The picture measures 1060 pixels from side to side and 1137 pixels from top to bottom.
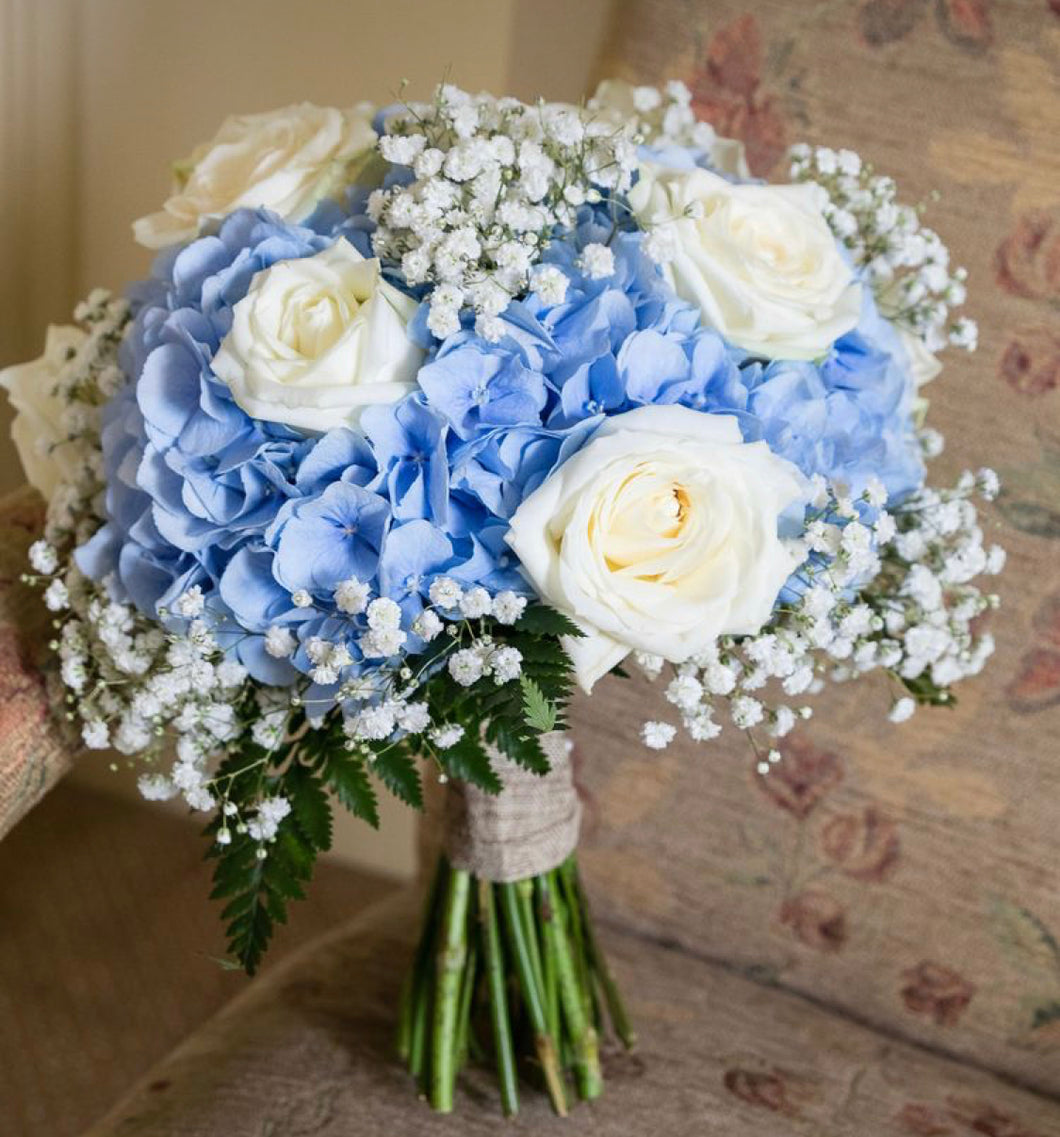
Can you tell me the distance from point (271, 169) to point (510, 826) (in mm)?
400

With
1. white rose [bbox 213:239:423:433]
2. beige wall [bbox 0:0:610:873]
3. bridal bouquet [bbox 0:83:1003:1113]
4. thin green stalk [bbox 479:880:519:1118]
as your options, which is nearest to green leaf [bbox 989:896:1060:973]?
bridal bouquet [bbox 0:83:1003:1113]

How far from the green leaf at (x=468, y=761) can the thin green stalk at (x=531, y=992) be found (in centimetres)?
20

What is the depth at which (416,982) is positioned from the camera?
87 centimetres

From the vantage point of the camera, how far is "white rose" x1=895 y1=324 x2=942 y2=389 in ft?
2.60

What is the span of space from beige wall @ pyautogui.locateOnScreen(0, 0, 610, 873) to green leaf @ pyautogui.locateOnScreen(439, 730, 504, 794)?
88 cm

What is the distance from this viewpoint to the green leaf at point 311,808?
675 mm

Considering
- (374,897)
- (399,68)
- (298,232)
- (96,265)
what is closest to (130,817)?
(374,897)

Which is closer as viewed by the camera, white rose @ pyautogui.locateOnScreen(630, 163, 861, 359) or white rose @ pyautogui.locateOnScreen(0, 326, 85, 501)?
white rose @ pyautogui.locateOnScreen(630, 163, 861, 359)

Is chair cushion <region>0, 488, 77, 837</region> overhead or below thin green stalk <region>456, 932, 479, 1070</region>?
overhead

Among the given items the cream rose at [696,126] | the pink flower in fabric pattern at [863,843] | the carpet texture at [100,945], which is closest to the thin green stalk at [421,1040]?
the pink flower in fabric pattern at [863,843]

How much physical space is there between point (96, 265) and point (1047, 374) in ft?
3.96

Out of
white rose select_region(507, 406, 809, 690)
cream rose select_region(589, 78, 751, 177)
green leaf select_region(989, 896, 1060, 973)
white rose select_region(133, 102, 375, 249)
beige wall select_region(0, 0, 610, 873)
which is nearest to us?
white rose select_region(507, 406, 809, 690)

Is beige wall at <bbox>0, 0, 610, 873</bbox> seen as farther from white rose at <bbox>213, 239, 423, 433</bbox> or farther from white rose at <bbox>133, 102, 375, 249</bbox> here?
white rose at <bbox>213, 239, 423, 433</bbox>

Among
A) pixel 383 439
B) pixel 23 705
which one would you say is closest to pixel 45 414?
pixel 23 705
